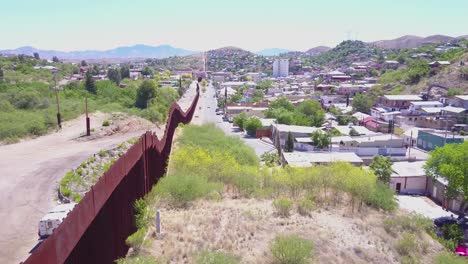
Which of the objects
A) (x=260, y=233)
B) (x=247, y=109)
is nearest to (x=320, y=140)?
(x=247, y=109)

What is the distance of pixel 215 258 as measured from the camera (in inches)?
404

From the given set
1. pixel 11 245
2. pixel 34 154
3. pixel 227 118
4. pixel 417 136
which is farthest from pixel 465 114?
pixel 11 245

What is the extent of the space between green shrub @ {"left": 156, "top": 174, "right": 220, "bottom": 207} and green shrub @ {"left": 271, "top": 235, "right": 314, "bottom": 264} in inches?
175

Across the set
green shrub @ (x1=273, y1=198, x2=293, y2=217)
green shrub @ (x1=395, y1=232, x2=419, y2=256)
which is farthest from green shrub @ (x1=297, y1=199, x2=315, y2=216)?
green shrub @ (x1=395, y1=232, x2=419, y2=256)

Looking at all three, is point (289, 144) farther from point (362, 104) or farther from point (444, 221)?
point (362, 104)

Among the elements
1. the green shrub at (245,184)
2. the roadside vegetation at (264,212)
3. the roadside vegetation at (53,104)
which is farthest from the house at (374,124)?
the green shrub at (245,184)

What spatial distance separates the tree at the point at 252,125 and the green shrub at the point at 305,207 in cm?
3425

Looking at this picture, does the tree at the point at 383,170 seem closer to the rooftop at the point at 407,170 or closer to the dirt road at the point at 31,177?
the rooftop at the point at 407,170

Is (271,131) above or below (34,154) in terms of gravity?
below

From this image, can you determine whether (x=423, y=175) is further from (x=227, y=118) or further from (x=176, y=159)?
(x=227, y=118)

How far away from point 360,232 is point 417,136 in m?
37.3

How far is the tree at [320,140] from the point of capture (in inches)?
1591

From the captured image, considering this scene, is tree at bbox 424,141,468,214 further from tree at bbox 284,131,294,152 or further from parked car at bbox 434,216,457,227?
tree at bbox 284,131,294,152

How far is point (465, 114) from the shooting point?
5816 cm
